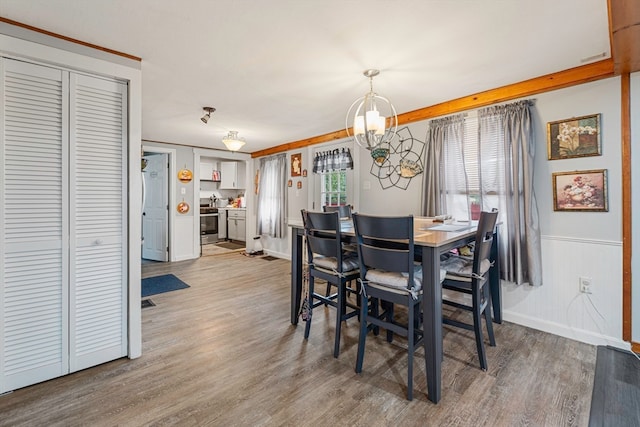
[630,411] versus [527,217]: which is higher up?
[527,217]

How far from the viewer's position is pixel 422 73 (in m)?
2.46

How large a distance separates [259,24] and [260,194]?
4.46 m

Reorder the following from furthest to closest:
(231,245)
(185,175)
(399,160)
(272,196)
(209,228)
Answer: (209,228) < (231,245) < (272,196) < (185,175) < (399,160)

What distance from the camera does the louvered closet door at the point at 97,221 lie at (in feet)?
6.30

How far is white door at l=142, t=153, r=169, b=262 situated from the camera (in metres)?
5.40

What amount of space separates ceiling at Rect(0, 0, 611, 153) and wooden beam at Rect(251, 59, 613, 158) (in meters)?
0.09

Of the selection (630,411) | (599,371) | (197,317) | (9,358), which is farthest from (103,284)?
(599,371)

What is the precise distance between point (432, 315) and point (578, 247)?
1714mm

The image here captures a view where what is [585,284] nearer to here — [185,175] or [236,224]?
[185,175]

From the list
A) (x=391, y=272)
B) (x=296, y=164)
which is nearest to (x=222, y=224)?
(x=296, y=164)

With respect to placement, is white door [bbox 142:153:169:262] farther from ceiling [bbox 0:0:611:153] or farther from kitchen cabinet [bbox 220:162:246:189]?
ceiling [bbox 0:0:611:153]

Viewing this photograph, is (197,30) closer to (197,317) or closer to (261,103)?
(261,103)

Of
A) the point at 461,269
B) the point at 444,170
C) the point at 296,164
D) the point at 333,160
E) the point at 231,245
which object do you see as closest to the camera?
the point at 461,269

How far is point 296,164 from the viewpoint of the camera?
212 inches
